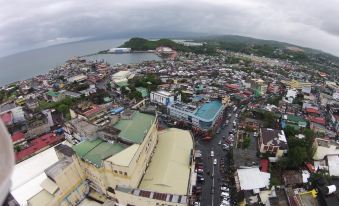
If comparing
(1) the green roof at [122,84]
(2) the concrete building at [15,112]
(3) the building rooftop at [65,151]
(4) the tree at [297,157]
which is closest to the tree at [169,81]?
(1) the green roof at [122,84]

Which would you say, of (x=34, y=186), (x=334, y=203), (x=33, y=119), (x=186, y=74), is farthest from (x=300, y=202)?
(x=186, y=74)

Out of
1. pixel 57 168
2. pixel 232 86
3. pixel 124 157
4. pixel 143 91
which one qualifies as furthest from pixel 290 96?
pixel 57 168

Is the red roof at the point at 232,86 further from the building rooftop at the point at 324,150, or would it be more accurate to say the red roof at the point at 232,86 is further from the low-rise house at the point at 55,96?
→ the low-rise house at the point at 55,96

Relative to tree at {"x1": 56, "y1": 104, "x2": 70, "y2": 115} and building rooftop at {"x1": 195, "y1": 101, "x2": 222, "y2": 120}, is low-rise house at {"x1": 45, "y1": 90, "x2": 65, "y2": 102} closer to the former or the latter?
tree at {"x1": 56, "y1": 104, "x2": 70, "y2": 115}

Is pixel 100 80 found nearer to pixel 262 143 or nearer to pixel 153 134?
pixel 153 134

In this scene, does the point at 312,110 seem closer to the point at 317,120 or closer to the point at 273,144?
the point at 317,120
